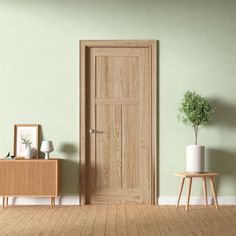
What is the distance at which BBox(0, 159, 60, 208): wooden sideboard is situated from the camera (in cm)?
746

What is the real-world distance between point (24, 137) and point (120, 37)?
1.94m

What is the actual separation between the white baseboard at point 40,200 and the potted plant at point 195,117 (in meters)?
1.66

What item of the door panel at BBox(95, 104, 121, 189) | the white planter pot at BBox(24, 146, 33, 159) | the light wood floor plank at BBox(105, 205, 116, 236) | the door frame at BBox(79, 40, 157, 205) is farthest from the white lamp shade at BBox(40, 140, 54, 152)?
the light wood floor plank at BBox(105, 205, 116, 236)

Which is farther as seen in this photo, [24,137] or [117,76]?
[117,76]

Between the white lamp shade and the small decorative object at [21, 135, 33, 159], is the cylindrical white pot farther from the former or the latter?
the small decorative object at [21, 135, 33, 159]

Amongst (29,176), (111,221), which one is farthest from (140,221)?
(29,176)

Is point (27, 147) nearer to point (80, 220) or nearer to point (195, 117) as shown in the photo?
point (80, 220)

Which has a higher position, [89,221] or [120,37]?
[120,37]

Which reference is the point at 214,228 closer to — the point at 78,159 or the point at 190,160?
the point at 190,160

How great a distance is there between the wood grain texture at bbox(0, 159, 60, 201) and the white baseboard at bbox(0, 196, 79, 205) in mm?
336

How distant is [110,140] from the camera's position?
7.91 m

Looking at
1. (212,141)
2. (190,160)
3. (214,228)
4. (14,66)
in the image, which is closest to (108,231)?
(214,228)

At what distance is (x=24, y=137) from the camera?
25.7ft

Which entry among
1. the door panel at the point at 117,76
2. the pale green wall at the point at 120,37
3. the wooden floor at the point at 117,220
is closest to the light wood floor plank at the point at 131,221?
the wooden floor at the point at 117,220
